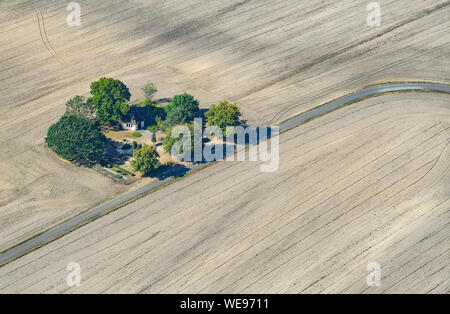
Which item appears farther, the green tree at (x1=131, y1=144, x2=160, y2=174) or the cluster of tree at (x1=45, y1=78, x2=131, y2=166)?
the cluster of tree at (x1=45, y1=78, x2=131, y2=166)

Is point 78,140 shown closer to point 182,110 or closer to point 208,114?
point 182,110

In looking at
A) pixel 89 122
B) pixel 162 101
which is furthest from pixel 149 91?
pixel 89 122

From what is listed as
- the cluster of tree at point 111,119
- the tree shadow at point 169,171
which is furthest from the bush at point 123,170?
the tree shadow at point 169,171

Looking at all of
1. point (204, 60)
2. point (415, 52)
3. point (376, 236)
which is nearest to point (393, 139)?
point (376, 236)

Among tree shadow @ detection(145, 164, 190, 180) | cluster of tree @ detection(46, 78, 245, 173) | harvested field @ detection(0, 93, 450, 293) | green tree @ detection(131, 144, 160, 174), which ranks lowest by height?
harvested field @ detection(0, 93, 450, 293)

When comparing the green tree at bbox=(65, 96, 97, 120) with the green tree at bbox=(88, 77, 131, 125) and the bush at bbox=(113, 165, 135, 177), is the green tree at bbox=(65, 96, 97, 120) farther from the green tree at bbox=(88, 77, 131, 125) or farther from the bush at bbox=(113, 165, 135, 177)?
the bush at bbox=(113, 165, 135, 177)

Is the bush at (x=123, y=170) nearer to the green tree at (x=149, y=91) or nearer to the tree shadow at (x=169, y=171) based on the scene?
the tree shadow at (x=169, y=171)

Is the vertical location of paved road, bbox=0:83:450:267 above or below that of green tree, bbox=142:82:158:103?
below

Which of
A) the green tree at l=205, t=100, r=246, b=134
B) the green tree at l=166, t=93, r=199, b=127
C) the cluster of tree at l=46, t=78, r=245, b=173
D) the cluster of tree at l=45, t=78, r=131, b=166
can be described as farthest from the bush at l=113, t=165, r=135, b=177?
the green tree at l=205, t=100, r=246, b=134
